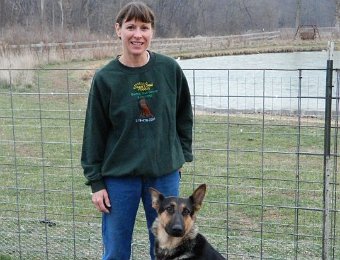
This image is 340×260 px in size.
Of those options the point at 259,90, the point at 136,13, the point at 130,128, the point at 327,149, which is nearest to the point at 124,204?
the point at 130,128

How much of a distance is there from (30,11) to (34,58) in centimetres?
3035

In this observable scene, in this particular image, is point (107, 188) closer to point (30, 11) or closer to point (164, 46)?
point (164, 46)

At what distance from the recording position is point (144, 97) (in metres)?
3.96

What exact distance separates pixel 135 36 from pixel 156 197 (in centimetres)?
109

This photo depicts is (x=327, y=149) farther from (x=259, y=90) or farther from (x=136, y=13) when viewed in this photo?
(x=259, y=90)

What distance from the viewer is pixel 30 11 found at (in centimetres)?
5116

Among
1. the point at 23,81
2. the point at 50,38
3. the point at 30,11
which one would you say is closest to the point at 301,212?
the point at 23,81

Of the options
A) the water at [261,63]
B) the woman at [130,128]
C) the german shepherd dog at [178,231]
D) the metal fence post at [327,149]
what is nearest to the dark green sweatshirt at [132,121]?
the woman at [130,128]

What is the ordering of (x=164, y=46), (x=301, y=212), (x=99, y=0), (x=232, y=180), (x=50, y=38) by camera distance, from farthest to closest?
1. (x=99, y=0)
2. (x=50, y=38)
3. (x=164, y=46)
4. (x=232, y=180)
5. (x=301, y=212)

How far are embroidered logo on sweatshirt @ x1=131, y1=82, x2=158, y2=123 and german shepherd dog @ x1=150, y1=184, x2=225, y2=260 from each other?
55 centimetres

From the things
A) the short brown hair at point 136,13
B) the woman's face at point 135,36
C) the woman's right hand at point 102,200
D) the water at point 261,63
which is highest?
the water at point 261,63

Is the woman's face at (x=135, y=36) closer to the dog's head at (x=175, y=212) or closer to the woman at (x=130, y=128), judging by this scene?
the woman at (x=130, y=128)

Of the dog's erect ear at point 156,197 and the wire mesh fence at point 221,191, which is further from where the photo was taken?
the wire mesh fence at point 221,191

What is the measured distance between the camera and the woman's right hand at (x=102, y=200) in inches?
161
